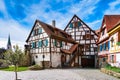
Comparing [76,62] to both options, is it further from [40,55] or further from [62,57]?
[40,55]

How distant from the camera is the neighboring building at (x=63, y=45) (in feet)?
92.3

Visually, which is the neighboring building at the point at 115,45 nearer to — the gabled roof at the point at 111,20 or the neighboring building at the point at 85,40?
the gabled roof at the point at 111,20

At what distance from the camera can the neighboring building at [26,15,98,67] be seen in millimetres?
28141

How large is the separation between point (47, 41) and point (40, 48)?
228cm

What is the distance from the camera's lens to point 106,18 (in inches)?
1024

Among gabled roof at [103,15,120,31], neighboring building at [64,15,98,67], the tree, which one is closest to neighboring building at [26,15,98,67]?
neighboring building at [64,15,98,67]

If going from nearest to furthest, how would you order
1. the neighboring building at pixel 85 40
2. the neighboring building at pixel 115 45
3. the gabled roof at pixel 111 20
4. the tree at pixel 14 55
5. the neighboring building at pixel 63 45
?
1. the tree at pixel 14 55
2. the neighboring building at pixel 115 45
3. the gabled roof at pixel 111 20
4. the neighboring building at pixel 63 45
5. the neighboring building at pixel 85 40

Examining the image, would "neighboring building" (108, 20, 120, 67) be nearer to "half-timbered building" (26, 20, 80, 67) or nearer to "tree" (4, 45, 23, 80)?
"half-timbered building" (26, 20, 80, 67)

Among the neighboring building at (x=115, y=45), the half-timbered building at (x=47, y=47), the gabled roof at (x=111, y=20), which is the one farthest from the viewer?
the half-timbered building at (x=47, y=47)


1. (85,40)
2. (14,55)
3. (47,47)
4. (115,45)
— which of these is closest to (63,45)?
(47,47)

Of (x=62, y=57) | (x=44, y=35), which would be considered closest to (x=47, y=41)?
(x=44, y=35)

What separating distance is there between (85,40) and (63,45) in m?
7.07

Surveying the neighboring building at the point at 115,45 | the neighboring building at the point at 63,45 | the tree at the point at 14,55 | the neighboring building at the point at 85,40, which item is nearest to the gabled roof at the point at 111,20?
the neighboring building at the point at 115,45

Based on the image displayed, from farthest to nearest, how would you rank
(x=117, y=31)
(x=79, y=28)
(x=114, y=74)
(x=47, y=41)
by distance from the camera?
(x=79, y=28) → (x=47, y=41) → (x=117, y=31) → (x=114, y=74)
